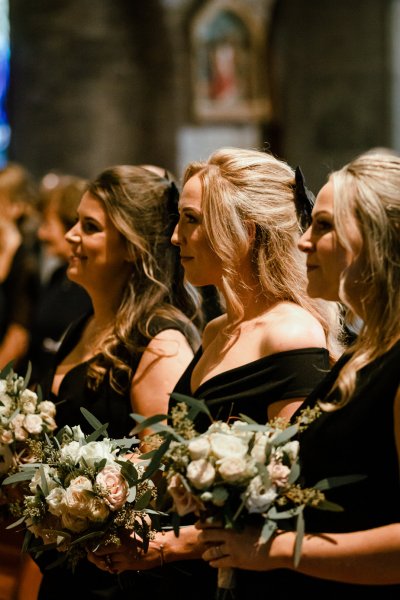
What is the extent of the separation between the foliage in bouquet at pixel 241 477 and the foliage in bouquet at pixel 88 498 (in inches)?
11.2

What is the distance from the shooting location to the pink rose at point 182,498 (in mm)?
2636

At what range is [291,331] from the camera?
10.4ft

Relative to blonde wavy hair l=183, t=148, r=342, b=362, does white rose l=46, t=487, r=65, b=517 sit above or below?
below

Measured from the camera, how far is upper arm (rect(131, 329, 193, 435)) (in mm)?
3744

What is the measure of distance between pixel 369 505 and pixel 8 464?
1.52 m

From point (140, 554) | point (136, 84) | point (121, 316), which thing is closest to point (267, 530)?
point (140, 554)

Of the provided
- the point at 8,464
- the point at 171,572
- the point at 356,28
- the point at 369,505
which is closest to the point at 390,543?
the point at 369,505

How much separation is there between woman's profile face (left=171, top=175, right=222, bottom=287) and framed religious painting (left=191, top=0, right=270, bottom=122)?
10481 millimetres

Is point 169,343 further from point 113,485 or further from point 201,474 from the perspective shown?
point 201,474

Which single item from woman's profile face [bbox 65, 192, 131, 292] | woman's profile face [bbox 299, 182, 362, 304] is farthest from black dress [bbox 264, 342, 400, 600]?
woman's profile face [bbox 65, 192, 131, 292]

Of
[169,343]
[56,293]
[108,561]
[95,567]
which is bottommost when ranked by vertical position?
[95,567]

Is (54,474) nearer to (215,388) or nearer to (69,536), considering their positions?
(69,536)

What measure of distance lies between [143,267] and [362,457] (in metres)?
1.63

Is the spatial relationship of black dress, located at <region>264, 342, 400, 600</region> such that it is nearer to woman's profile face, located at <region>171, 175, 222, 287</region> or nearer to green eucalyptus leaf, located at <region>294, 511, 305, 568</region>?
green eucalyptus leaf, located at <region>294, 511, 305, 568</region>
